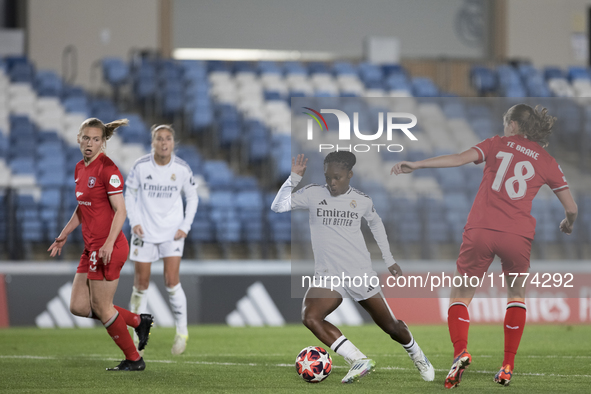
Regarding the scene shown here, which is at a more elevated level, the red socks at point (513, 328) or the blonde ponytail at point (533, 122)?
the blonde ponytail at point (533, 122)

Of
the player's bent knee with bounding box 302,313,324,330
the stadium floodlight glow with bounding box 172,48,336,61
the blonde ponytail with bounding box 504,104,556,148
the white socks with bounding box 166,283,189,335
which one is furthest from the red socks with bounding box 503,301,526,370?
the stadium floodlight glow with bounding box 172,48,336,61

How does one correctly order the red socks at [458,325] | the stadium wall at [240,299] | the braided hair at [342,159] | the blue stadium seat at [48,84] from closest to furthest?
the red socks at [458,325] → the braided hair at [342,159] → the stadium wall at [240,299] → the blue stadium seat at [48,84]

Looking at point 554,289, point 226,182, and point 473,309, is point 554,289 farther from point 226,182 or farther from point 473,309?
point 226,182

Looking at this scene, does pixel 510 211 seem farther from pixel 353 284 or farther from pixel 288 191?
pixel 288 191

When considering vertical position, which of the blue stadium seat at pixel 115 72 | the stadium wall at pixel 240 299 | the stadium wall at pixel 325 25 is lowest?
the stadium wall at pixel 240 299

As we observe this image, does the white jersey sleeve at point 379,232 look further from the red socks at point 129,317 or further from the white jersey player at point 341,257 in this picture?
the red socks at point 129,317

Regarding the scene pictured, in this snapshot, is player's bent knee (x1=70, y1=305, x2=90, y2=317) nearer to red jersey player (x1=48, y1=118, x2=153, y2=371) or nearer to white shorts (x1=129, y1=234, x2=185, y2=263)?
red jersey player (x1=48, y1=118, x2=153, y2=371)

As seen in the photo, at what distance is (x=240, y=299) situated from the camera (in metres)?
11.3

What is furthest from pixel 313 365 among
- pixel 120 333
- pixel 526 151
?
pixel 526 151

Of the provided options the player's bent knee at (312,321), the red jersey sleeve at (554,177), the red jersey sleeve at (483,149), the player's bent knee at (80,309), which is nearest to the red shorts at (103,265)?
the player's bent knee at (80,309)

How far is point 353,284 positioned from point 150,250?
8.79 feet

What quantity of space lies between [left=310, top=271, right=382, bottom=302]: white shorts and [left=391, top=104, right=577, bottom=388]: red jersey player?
61cm

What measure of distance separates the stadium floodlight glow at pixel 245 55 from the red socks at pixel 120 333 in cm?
1381

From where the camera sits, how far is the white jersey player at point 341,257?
219 inches
